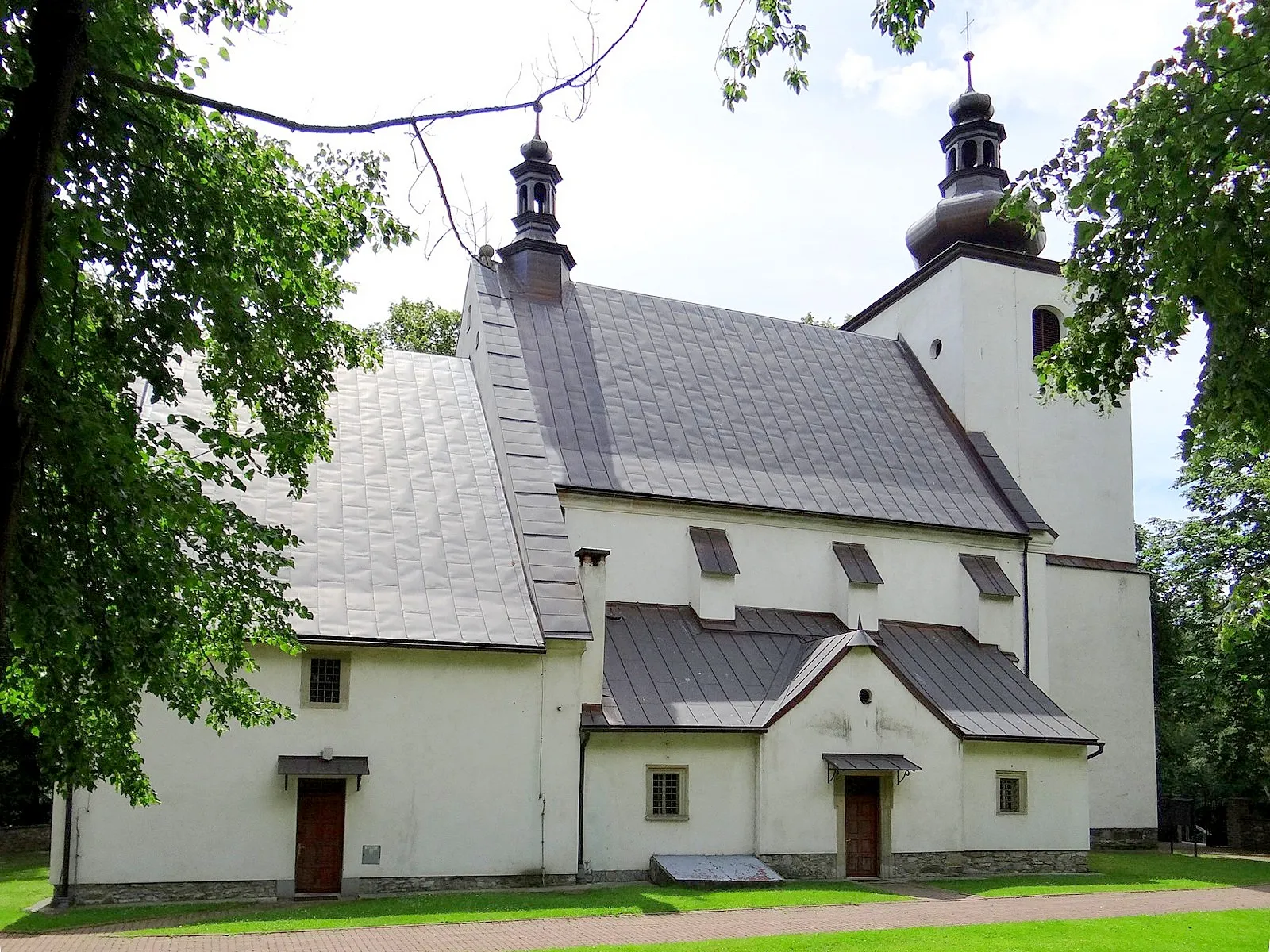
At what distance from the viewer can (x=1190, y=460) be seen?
436 inches

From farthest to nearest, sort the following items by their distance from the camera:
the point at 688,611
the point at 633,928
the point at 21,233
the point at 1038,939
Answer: the point at 688,611
the point at 633,928
the point at 1038,939
the point at 21,233

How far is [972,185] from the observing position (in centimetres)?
3238

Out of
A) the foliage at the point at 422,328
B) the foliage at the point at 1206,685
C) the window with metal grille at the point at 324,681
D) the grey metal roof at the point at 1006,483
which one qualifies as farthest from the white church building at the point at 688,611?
the foliage at the point at 422,328

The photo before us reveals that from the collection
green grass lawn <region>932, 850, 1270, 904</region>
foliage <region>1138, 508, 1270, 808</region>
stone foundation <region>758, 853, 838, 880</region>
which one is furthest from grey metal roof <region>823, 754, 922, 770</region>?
foliage <region>1138, 508, 1270, 808</region>

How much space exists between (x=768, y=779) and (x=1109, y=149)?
14.0 meters

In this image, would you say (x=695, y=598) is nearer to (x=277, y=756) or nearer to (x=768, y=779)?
(x=768, y=779)

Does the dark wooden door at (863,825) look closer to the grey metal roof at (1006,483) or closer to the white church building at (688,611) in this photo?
the white church building at (688,611)

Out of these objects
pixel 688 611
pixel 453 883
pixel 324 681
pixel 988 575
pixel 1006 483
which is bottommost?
pixel 453 883

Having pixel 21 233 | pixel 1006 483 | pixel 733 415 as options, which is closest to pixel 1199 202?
pixel 21 233

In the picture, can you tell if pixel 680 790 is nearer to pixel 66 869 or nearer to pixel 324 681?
pixel 324 681

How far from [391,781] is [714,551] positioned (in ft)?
27.9

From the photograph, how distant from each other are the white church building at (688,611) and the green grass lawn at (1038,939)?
566 centimetres

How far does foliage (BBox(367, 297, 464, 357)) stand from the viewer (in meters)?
40.8

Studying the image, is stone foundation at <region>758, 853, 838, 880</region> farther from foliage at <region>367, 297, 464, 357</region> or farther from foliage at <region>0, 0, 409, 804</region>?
foliage at <region>367, 297, 464, 357</region>
